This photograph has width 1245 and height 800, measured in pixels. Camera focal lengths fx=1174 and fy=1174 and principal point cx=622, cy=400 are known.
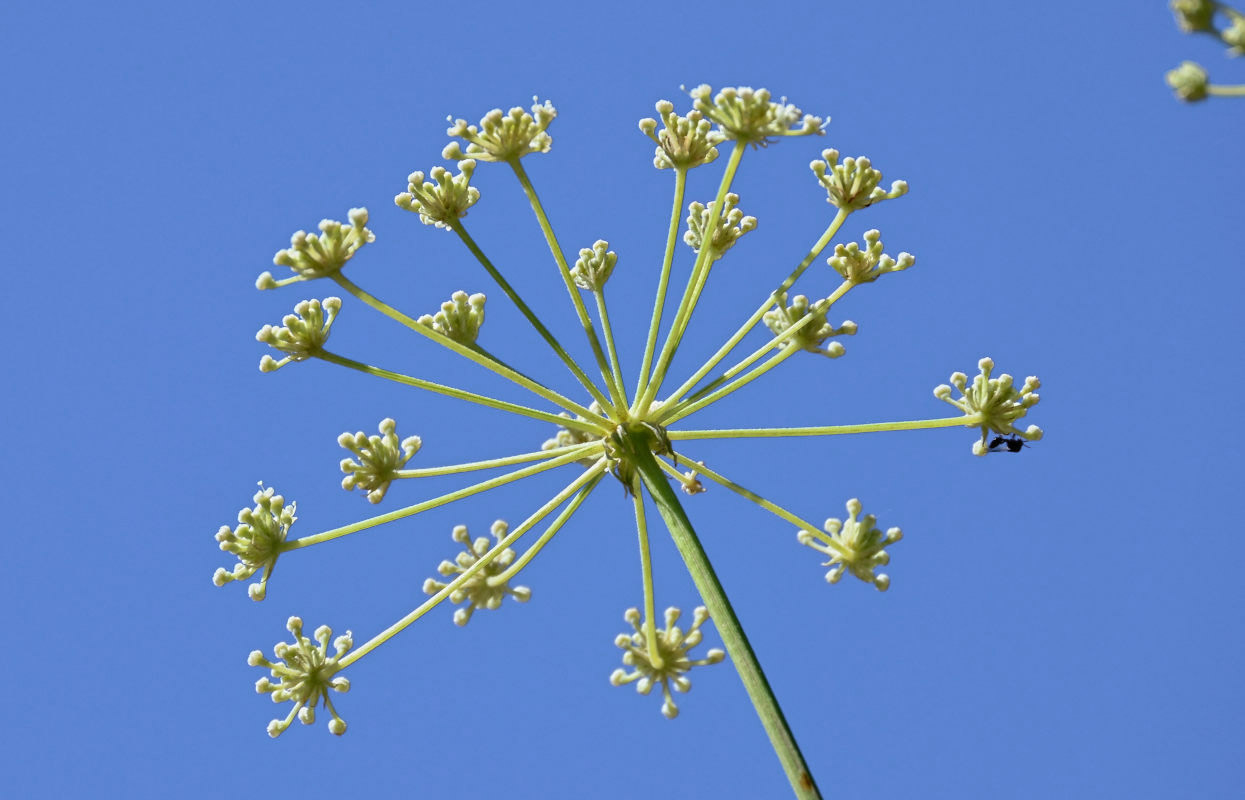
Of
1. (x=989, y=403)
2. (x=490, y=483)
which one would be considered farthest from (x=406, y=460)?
(x=989, y=403)

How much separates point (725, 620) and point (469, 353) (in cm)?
250

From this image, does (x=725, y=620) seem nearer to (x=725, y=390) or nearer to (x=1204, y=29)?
(x=725, y=390)

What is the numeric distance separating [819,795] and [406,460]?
370 cm

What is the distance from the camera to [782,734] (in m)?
6.77

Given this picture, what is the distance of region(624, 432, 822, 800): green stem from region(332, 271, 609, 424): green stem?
1.56ft

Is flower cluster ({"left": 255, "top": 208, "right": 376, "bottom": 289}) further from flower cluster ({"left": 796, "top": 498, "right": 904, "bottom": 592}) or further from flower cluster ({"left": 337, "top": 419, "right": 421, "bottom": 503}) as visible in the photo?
flower cluster ({"left": 796, "top": 498, "right": 904, "bottom": 592})

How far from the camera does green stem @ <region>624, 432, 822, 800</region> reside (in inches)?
265

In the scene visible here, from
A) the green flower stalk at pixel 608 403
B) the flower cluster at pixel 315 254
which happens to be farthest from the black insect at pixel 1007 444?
the flower cluster at pixel 315 254

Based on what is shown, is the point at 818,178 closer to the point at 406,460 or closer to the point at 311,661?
the point at 406,460

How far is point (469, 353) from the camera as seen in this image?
801 centimetres

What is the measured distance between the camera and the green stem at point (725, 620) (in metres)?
6.73

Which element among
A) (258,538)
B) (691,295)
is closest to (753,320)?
(691,295)

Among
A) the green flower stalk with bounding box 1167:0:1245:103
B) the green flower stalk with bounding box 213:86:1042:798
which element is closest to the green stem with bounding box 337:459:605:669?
the green flower stalk with bounding box 213:86:1042:798

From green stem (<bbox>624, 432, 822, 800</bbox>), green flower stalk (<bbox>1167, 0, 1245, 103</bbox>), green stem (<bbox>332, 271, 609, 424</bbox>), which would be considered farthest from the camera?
green stem (<bbox>332, 271, 609, 424</bbox>)
